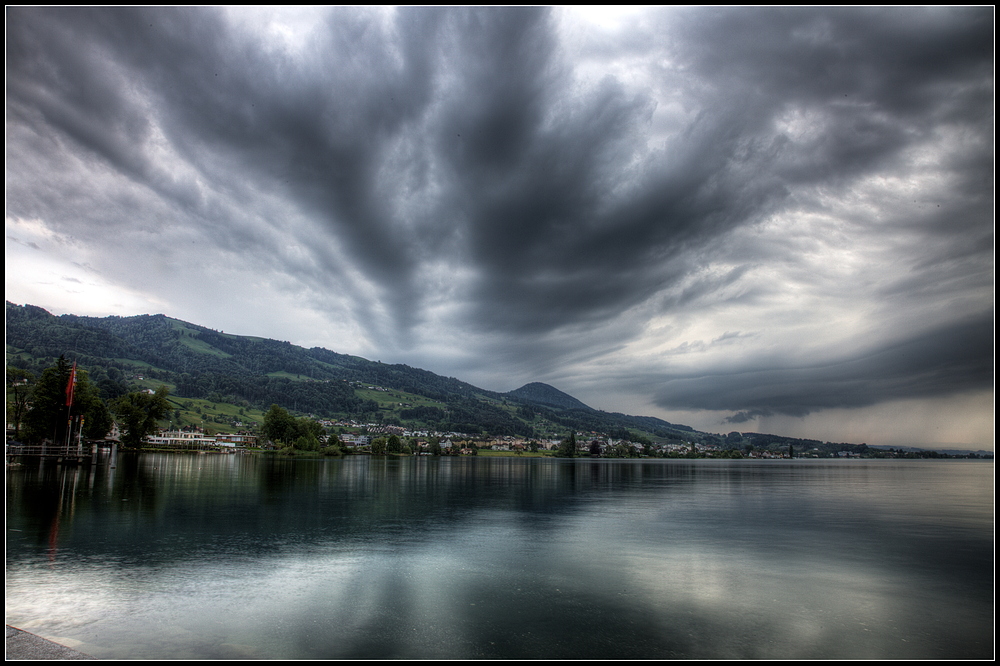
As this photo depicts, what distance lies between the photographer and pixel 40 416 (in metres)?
64.7

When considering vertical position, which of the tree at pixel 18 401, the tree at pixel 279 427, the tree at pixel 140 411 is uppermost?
the tree at pixel 18 401

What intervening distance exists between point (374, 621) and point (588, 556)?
432 inches

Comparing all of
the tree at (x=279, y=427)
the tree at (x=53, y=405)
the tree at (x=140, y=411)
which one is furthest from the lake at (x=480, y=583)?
the tree at (x=279, y=427)

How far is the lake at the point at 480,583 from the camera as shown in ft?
39.3

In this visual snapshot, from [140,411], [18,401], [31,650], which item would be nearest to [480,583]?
[31,650]

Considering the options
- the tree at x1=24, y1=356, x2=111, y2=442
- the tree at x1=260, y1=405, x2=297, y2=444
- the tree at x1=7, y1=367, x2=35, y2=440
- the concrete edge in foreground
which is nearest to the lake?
the concrete edge in foreground

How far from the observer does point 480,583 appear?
16859 mm

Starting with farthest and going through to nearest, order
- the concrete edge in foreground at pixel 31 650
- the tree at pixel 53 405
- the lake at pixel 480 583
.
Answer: the tree at pixel 53 405, the lake at pixel 480 583, the concrete edge in foreground at pixel 31 650

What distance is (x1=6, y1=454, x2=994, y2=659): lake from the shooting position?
12.0 metres

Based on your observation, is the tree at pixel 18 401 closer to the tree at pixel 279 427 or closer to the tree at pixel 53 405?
the tree at pixel 53 405

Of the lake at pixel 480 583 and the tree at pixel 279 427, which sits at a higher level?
the lake at pixel 480 583

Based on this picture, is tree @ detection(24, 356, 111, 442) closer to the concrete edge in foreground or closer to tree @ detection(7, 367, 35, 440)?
tree @ detection(7, 367, 35, 440)

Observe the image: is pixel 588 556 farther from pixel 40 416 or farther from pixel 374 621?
pixel 40 416

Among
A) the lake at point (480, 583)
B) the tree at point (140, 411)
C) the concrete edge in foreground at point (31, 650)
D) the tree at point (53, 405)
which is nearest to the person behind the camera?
the concrete edge in foreground at point (31, 650)
